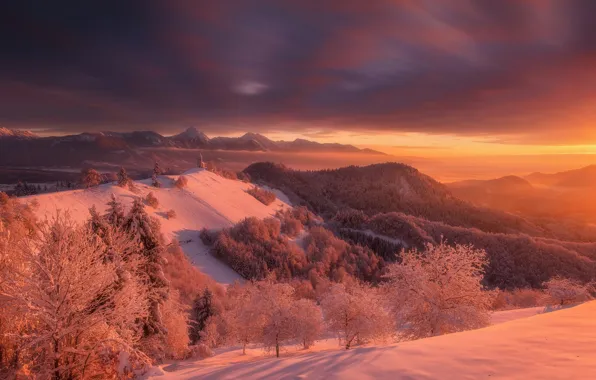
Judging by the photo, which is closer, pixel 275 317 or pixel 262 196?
pixel 275 317

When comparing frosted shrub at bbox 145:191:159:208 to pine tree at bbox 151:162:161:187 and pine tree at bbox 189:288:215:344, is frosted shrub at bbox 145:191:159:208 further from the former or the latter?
pine tree at bbox 189:288:215:344

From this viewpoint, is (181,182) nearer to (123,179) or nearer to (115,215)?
(123,179)

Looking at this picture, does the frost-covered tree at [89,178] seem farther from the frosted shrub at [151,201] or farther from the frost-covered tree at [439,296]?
the frost-covered tree at [439,296]

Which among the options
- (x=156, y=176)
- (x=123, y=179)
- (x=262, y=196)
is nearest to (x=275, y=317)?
(x=123, y=179)

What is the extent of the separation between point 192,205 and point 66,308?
193 feet

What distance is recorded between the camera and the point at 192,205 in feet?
228

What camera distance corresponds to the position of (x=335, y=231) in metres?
91.1

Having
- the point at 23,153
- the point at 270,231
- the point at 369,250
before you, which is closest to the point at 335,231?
the point at 369,250

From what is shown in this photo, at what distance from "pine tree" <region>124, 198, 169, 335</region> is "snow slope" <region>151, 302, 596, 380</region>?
288 inches

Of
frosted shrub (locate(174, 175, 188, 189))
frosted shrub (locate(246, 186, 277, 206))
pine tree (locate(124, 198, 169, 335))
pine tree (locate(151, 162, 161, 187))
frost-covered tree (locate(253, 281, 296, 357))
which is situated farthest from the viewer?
frosted shrub (locate(246, 186, 277, 206))

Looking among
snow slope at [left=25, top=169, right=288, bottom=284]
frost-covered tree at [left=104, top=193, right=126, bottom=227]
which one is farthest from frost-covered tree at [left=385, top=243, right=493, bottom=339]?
snow slope at [left=25, top=169, right=288, bottom=284]

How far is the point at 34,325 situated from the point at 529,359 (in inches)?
703

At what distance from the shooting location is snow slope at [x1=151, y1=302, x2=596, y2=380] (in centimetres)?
956

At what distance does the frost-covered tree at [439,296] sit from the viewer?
20.9 m
